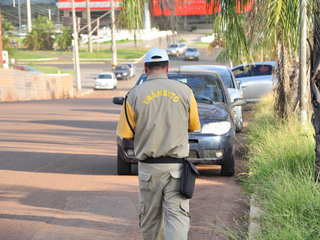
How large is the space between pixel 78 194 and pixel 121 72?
41.1 meters

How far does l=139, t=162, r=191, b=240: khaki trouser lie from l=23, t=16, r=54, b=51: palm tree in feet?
259

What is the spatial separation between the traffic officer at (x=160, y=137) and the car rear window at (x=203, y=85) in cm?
491

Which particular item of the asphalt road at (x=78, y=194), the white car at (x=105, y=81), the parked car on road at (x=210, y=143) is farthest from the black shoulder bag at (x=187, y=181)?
the white car at (x=105, y=81)

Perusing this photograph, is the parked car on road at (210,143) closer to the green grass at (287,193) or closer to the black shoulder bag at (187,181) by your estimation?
the green grass at (287,193)

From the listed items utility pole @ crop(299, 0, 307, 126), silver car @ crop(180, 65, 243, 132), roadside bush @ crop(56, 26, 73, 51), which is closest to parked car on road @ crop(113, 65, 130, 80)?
silver car @ crop(180, 65, 243, 132)

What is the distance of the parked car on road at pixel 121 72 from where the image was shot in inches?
1865

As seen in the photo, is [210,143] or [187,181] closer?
[187,181]

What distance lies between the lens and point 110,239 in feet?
16.0

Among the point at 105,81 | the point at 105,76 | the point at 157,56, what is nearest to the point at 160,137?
the point at 157,56

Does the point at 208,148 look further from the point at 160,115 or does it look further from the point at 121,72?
the point at 121,72

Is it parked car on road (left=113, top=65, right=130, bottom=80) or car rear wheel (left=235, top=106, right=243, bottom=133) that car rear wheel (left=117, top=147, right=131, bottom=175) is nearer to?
car rear wheel (left=235, top=106, right=243, bottom=133)

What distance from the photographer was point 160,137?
11.8 feet

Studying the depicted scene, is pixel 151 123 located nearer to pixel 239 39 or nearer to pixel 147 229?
pixel 147 229

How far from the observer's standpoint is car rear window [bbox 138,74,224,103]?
340 inches
